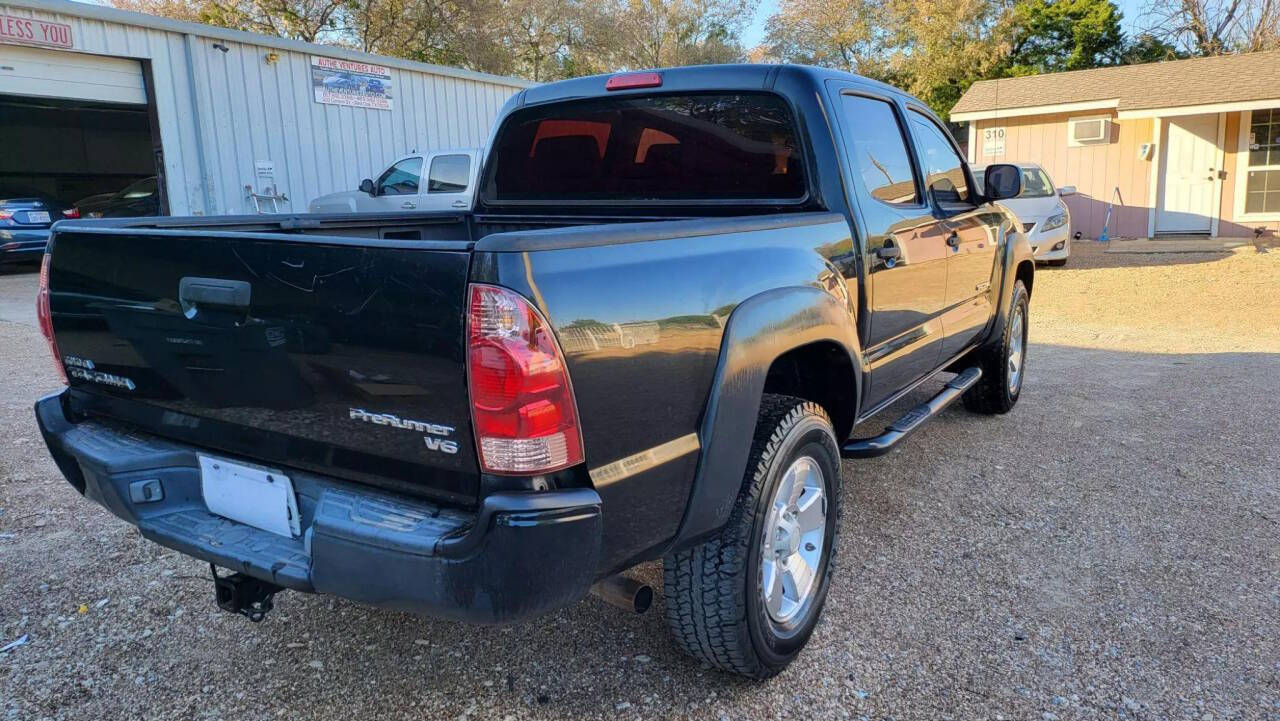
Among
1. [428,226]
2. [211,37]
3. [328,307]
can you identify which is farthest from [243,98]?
[328,307]

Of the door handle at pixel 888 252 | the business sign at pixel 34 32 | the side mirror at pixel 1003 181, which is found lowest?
the door handle at pixel 888 252

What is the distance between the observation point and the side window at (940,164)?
13.6 feet

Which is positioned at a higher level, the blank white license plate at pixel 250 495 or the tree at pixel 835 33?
the tree at pixel 835 33

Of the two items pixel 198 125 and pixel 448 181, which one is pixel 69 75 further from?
pixel 448 181

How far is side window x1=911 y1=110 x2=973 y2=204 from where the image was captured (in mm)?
4156

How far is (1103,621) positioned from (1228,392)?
406 centimetres

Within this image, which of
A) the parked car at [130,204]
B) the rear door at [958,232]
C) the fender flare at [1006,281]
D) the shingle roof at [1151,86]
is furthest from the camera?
the shingle roof at [1151,86]

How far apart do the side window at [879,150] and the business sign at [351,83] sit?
12.1 m

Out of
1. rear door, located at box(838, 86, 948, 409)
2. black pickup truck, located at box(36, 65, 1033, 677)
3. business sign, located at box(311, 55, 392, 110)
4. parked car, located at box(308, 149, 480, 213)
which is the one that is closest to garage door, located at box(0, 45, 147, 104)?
business sign, located at box(311, 55, 392, 110)

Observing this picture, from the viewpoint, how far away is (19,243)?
537 inches

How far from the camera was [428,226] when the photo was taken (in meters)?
3.99

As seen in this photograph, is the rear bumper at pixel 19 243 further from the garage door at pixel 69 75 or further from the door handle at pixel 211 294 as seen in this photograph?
the door handle at pixel 211 294

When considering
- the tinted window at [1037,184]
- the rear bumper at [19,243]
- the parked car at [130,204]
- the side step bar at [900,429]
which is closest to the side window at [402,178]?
the parked car at [130,204]

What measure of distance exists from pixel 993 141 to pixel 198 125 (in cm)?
1538
